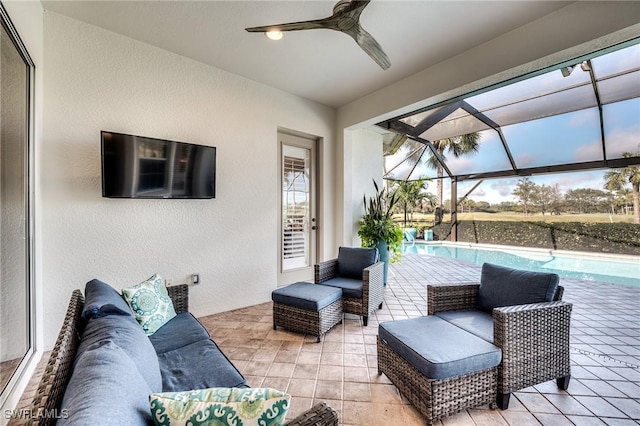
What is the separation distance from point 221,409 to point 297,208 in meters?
3.71

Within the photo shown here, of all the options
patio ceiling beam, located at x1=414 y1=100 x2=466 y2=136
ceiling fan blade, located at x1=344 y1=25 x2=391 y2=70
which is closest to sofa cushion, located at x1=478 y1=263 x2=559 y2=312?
ceiling fan blade, located at x1=344 y1=25 x2=391 y2=70

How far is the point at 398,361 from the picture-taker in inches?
71.9

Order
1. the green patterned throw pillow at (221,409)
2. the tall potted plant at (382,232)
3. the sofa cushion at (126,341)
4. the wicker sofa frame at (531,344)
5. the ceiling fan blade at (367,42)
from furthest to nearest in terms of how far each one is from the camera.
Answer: the tall potted plant at (382,232) < the ceiling fan blade at (367,42) < the wicker sofa frame at (531,344) < the sofa cushion at (126,341) < the green patterned throw pillow at (221,409)

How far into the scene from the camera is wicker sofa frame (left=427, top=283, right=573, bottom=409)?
1690 mm

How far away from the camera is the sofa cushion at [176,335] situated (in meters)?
1.74

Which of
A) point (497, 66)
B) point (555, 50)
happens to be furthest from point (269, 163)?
point (555, 50)

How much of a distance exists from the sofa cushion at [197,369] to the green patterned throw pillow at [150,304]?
38 centimetres

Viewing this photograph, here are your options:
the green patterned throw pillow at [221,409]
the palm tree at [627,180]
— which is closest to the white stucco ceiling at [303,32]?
the green patterned throw pillow at [221,409]

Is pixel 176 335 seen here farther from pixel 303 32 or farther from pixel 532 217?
pixel 532 217

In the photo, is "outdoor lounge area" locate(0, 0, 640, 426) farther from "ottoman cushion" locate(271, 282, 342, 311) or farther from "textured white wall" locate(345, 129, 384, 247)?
"textured white wall" locate(345, 129, 384, 247)

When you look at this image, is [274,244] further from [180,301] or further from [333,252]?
[180,301]

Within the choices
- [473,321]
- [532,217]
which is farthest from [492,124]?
[473,321]

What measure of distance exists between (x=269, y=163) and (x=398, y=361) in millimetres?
2955

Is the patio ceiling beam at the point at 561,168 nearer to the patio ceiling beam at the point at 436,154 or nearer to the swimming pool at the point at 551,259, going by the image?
the patio ceiling beam at the point at 436,154
